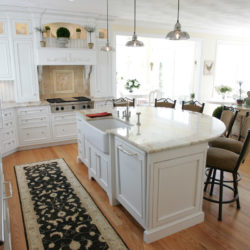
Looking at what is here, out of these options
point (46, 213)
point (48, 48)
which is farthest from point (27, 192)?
point (48, 48)

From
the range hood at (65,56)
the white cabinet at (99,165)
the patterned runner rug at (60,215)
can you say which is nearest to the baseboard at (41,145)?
the patterned runner rug at (60,215)

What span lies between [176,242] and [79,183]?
1635 millimetres

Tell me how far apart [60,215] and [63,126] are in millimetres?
2640

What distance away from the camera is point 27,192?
124 inches

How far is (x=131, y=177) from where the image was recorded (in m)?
2.34

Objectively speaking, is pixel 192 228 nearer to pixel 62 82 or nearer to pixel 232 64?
pixel 62 82

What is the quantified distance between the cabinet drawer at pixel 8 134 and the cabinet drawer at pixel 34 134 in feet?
0.58

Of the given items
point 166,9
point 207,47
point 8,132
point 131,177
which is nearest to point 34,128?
point 8,132

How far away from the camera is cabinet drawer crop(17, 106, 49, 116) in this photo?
4573mm

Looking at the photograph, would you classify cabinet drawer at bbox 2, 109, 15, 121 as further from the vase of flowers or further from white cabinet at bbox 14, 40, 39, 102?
the vase of flowers

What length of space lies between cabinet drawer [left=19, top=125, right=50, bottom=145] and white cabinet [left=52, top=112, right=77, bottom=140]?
16cm

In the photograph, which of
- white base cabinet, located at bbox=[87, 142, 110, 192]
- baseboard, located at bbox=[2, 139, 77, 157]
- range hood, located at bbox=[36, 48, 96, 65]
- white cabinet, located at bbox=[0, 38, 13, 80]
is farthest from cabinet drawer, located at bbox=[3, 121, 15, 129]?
white base cabinet, located at bbox=[87, 142, 110, 192]

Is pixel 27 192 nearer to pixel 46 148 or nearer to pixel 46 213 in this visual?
pixel 46 213

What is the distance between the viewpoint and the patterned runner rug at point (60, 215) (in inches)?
88.5
